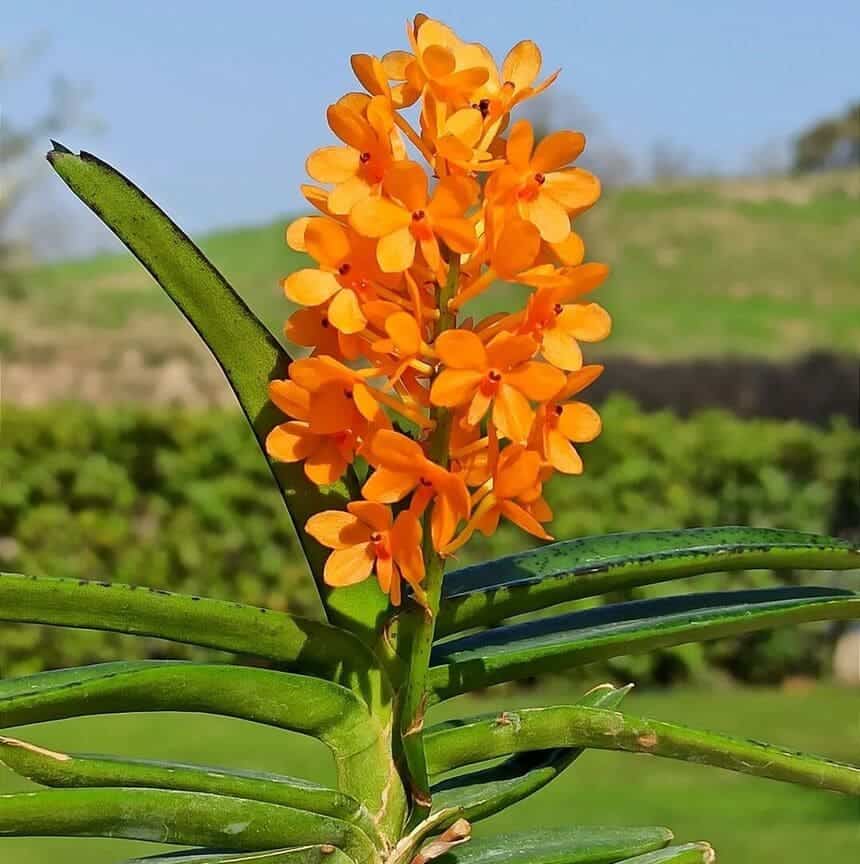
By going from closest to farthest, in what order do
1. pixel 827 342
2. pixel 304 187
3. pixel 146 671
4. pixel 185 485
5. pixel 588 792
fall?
1. pixel 146 671
2. pixel 304 187
3. pixel 588 792
4. pixel 185 485
5. pixel 827 342

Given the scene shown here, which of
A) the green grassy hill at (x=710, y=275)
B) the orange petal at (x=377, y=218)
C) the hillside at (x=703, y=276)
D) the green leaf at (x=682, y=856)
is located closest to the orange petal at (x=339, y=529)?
the orange petal at (x=377, y=218)

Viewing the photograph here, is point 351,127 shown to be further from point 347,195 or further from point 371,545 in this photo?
point 371,545

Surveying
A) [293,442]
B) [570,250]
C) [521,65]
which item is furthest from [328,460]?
[521,65]

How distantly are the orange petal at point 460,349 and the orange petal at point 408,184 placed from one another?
3.8 inches

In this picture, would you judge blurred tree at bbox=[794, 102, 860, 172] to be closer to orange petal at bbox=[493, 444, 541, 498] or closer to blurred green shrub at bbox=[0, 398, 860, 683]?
blurred green shrub at bbox=[0, 398, 860, 683]

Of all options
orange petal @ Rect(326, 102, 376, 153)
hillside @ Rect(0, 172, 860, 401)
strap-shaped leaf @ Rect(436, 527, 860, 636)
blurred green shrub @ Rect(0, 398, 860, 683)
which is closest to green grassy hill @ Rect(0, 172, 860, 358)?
hillside @ Rect(0, 172, 860, 401)

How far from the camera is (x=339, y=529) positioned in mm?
961

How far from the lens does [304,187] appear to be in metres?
1.02

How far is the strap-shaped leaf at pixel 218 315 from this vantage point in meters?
0.99

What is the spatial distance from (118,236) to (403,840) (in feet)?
1.68

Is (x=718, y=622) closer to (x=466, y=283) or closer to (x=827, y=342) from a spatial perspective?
(x=466, y=283)

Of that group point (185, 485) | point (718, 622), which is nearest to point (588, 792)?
point (185, 485)

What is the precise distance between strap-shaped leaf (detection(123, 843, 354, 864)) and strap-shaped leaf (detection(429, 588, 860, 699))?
0.16 metres

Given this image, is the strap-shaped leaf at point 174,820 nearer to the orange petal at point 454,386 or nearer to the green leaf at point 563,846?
the green leaf at point 563,846
